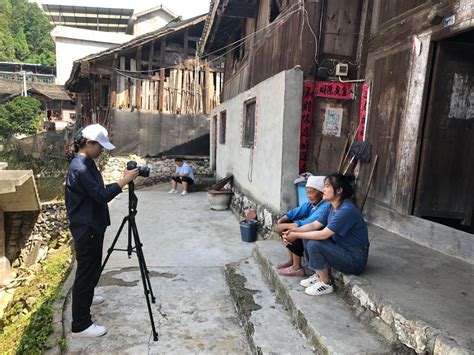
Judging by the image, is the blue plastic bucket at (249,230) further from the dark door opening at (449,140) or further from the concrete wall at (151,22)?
the concrete wall at (151,22)

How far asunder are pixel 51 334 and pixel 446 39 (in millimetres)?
4851

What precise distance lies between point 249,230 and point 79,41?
1091 inches

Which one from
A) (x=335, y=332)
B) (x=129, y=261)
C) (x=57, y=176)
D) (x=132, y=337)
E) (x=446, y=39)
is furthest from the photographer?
(x=57, y=176)

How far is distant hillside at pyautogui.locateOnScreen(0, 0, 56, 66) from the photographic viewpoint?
1549 inches

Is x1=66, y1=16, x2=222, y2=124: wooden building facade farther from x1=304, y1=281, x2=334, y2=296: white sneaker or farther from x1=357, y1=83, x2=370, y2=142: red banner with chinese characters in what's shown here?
x1=304, y1=281, x2=334, y2=296: white sneaker

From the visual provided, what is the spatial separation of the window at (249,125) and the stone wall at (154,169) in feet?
14.4

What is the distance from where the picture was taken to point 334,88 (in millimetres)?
5348

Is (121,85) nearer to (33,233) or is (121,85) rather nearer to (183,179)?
(183,179)

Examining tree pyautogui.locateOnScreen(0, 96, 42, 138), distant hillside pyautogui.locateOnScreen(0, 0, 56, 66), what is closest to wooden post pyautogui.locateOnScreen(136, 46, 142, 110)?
tree pyautogui.locateOnScreen(0, 96, 42, 138)

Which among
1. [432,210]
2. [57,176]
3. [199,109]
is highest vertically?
[199,109]

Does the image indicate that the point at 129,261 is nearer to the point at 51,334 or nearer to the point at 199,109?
the point at 51,334

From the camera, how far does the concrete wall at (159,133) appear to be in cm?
1316

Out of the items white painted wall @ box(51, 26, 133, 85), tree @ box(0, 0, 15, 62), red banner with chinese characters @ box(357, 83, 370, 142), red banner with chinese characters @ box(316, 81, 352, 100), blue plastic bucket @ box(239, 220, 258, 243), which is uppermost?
tree @ box(0, 0, 15, 62)

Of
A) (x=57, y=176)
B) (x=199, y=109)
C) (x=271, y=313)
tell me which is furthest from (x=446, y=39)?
(x=57, y=176)
